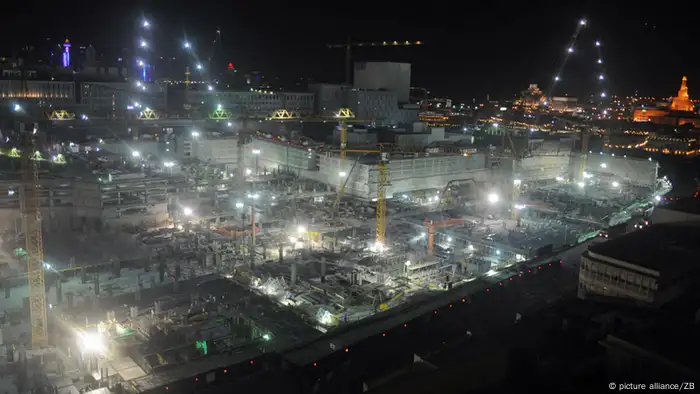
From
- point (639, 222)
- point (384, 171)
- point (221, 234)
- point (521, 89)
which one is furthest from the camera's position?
point (521, 89)

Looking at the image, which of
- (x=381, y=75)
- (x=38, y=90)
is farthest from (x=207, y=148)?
(x=381, y=75)

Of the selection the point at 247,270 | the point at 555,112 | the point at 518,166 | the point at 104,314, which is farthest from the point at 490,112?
the point at 104,314

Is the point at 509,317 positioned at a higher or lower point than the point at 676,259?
lower

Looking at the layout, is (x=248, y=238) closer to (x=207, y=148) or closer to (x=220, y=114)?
(x=207, y=148)

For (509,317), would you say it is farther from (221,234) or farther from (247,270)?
(221,234)

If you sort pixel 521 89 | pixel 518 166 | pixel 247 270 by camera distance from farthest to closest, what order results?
pixel 521 89, pixel 518 166, pixel 247 270
